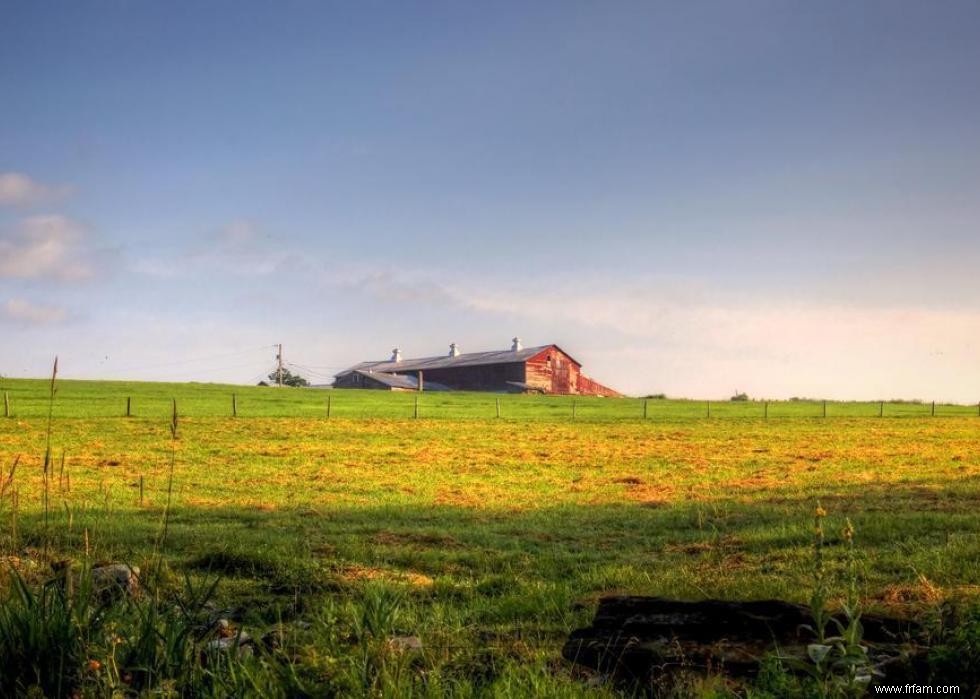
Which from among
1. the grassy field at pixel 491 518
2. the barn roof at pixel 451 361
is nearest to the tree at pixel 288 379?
the barn roof at pixel 451 361

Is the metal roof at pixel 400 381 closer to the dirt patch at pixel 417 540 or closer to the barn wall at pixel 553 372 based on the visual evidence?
the barn wall at pixel 553 372

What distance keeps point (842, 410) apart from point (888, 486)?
6529 centimetres

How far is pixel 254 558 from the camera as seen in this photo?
11.8m

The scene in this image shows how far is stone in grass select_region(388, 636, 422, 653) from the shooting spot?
623 cm

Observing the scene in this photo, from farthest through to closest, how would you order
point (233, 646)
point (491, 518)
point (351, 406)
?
point (351, 406), point (491, 518), point (233, 646)

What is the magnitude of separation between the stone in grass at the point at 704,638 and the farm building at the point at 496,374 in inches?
3554

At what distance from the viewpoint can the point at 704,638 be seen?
6574 mm

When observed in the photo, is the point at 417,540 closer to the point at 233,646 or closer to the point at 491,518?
the point at 491,518

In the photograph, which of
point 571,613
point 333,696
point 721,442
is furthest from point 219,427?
point 333,696

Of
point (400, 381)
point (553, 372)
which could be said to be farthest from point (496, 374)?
point (400, 381)

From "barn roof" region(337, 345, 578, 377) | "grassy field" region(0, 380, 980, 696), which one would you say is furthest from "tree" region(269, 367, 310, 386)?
"grassy field" region(0, 380, 980, 696)

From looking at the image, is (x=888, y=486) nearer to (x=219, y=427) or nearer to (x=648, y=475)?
(x=648, y=475)

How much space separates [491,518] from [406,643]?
40.1 feet

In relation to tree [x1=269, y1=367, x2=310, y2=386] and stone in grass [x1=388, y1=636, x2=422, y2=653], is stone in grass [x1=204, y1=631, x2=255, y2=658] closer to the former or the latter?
stone in grass [x1=388, y1=636, x2=422, y2=653]
